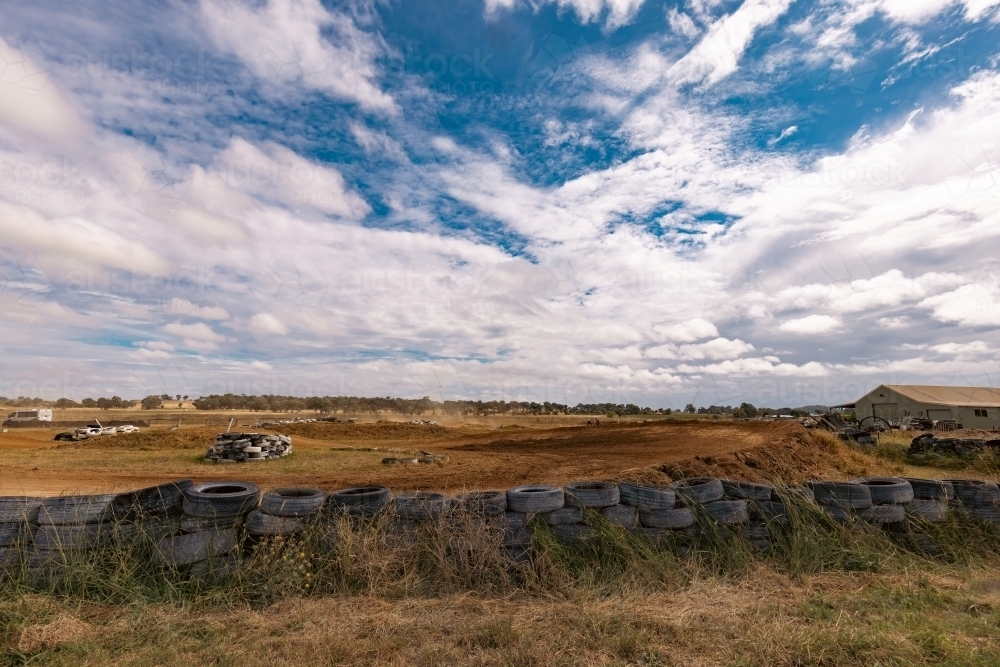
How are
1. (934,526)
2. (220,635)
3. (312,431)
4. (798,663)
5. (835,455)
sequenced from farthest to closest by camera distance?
(312,431) < (835,455) < (934,526) < (220,635) < (798,663)

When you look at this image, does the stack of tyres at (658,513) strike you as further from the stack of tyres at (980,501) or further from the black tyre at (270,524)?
the stack of tyres at (980,501)

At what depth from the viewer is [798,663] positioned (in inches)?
159

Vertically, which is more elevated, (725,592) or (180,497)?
(180,497)

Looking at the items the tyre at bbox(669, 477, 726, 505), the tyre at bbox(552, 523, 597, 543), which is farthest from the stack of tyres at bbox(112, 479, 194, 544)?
the tyre at bbox(669, 477, 726, 505)

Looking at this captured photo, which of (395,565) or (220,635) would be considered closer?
(220,635)

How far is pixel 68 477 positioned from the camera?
1631 centimetres

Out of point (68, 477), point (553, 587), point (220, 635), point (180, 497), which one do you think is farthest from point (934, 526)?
point (68, 477)

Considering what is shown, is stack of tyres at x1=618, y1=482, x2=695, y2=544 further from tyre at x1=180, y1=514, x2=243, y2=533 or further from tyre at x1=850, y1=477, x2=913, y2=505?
tyre at x1=180, y1=514, x2=243, y2=533

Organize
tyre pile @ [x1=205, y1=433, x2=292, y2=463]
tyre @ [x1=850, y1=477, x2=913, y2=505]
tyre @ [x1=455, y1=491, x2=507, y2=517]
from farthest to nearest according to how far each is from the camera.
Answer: tyre pile @ [x1=205, y1=433, x2=292, y2=463], tyre @ [x1=850, y1=477, x2=913, y2=505], tyre @ [x1=455, y1=491, x2=507, y2=517]

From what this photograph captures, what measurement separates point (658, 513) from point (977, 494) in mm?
4773

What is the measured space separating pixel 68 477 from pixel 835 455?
26239mm

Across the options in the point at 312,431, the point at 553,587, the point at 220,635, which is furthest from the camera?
the point at 312,431

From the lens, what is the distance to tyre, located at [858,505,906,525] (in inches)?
281

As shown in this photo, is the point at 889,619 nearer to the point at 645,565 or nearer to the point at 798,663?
the point at 798,663
